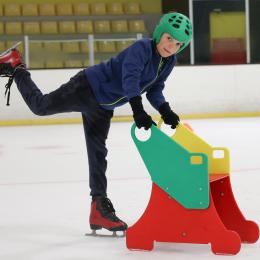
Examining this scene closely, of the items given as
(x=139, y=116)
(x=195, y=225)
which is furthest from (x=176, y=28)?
(x=195, y=225)

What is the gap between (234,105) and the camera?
28.1 feet

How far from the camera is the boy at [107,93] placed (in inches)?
98.1

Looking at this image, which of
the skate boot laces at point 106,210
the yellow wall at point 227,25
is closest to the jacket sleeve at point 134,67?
the skate boot laces at point 106,210

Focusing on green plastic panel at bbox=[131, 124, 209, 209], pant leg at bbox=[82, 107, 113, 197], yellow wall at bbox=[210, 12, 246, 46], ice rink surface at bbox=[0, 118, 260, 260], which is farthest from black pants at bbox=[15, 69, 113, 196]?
yellow wall at bbox=[210, 12, 246, 46]

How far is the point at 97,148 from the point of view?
8.87 ft

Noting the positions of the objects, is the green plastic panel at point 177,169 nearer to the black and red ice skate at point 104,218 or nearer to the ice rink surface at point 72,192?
the ice rink surface at point 72,192

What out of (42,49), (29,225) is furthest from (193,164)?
(42,49)

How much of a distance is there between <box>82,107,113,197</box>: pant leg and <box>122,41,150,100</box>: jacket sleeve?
0.31 m

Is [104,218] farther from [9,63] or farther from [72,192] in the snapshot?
[72,192]

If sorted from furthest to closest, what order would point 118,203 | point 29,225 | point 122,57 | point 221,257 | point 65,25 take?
point 65,25 < point 118,203 < point 29,225 < point 122,57 < point 221,257

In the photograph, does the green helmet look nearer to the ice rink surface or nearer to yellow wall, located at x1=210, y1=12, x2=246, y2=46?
the ice rink surface

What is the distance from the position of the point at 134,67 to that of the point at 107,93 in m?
0.26

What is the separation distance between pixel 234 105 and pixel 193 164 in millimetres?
6346

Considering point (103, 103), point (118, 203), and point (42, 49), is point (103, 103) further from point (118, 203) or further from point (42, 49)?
point (42, 49)
